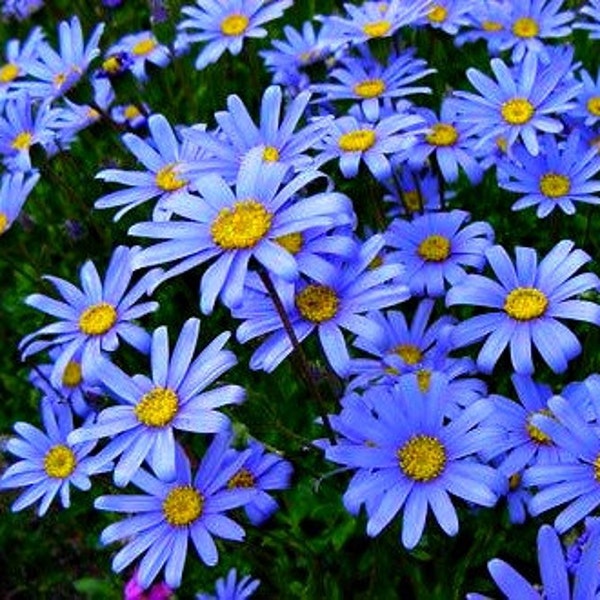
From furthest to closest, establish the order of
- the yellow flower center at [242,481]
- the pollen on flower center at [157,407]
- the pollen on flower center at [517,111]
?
the pollen on flower center at [517,111]
the yellow flower center at [242,481]
the pollen on flower center at [157,407]

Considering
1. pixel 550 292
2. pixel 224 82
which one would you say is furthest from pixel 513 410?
pixel 224 82

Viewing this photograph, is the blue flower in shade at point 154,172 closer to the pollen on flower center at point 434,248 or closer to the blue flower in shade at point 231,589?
the pollen on flower center at point 434,248

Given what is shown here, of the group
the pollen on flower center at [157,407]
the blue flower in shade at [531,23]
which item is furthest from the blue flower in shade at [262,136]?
the blue flower in shade at [531,23]

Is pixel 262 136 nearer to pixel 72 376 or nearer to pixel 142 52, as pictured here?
pixel 72 376

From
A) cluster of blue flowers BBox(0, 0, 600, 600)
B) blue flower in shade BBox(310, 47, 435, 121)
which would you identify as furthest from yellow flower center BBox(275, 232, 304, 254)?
blue flower in shade BBox(310, 47, 435, 121)

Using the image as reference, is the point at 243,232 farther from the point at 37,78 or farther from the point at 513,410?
the point at 37,78

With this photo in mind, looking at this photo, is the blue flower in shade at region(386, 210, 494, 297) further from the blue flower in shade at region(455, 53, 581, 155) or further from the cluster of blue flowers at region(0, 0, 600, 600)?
the blue flower in shade at region(455, 53, 581, 155)
